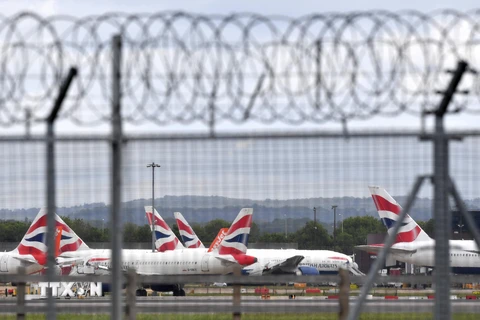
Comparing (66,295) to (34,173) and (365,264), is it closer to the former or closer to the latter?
(34,173)

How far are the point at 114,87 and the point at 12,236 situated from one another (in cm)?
328

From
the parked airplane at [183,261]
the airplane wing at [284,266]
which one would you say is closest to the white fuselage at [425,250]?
the parked airplane at [183,261]

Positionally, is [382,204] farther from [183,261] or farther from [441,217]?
[183,261]

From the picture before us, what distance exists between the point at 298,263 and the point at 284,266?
0.77 meters

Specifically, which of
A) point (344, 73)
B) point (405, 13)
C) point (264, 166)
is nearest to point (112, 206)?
point (264, 166)

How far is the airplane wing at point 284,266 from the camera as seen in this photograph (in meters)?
42.8

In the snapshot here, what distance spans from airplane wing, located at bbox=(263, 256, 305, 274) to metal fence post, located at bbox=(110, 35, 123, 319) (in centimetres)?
3554

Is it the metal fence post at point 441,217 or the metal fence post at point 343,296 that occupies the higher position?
the metal fence post at point 441,217

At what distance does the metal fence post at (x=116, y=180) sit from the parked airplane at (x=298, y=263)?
3636cm

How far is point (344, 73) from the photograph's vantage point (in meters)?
6.73

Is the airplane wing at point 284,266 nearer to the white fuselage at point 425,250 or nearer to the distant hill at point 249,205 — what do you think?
the white fuselage at point 425,250

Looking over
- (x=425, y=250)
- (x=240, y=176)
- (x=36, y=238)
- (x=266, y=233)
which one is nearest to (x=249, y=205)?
(x=240, y=176)

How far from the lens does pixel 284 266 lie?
144 feet

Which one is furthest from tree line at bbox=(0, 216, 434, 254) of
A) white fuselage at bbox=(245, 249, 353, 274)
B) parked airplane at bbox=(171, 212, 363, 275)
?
white fuselage at bbox=(245, 249, 353, 274)
